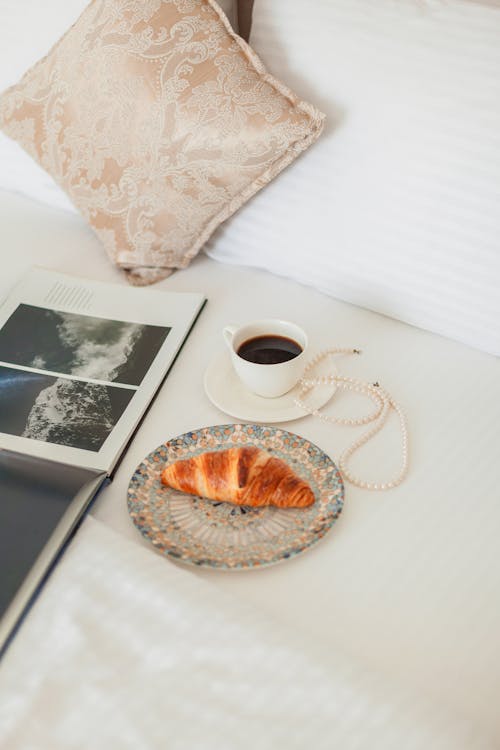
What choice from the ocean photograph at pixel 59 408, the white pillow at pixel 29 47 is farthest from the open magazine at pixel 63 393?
the white pillow at pixel 29 47

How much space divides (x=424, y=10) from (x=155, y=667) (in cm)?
74

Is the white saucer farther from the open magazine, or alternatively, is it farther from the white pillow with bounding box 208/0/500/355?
the white pillow with bounding box 208/0/500/355

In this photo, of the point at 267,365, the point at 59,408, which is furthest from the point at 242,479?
the point at 59,408

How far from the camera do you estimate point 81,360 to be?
0.87m

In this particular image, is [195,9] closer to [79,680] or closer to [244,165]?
[244,165]

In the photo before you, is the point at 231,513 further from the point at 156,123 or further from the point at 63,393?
the point at 156,123

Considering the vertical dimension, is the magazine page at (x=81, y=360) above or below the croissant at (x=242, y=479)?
below

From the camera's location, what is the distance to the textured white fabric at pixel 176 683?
0.48 m

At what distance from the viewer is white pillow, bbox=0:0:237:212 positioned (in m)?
1.07

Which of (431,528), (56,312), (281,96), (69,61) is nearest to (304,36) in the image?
(281,96)

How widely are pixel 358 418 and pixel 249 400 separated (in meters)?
0.12

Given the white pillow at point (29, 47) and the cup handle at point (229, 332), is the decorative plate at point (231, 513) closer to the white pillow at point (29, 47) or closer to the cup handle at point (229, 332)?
the cup handle at point (229, 332)

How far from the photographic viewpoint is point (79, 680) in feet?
1.72

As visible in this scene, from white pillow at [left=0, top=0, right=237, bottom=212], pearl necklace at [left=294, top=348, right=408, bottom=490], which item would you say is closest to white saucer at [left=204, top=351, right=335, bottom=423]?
pearl necklace at [left=294, top=348, right=408, bottom=490]
